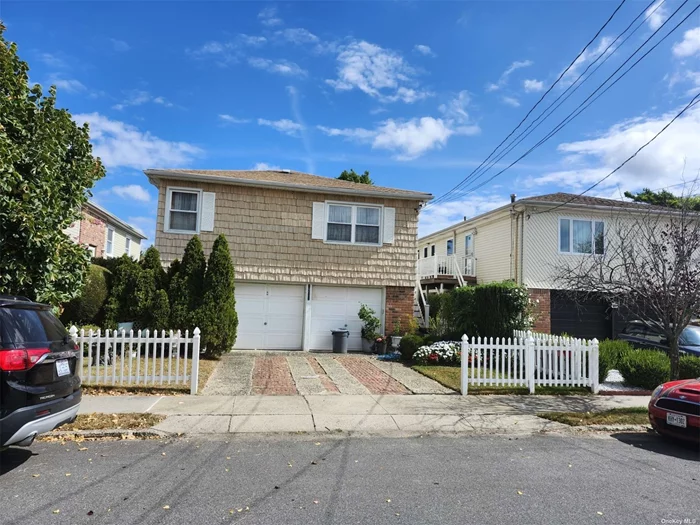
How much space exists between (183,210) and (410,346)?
317 inches

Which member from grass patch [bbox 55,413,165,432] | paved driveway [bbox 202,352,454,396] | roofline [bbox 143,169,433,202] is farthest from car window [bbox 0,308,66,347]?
roofline [bbox 143,169,433,202]

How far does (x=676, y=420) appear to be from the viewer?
609 cm

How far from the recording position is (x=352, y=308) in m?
15.5

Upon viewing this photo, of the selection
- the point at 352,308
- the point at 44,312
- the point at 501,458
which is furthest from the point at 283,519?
the point at 352,308

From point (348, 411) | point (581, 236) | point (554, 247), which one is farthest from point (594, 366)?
point (581, 236)

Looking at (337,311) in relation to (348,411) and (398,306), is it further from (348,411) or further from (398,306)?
(348,411)

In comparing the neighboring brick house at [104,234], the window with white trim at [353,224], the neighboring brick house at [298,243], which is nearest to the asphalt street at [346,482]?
the neighboring brick house at [298,243]

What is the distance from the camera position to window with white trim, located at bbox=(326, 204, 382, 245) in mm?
15406

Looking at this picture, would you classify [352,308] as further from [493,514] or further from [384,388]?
[493,514]

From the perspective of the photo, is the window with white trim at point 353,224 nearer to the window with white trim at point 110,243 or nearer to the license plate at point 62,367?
the license plate at point 62,367

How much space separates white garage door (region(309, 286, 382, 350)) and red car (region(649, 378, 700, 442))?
31.9 feet

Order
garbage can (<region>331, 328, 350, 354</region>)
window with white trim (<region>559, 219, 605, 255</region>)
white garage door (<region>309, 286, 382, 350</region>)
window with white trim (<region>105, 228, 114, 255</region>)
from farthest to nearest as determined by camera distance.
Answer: window with white trim (<region>105, 228, 114, 255</region>)
window with white trim (<region>559, 219, 605, 255</region>)
white garage door (<region>309, 286, 382, 350</region>)
garbage can (<region>331, 328, 350, 354</region>)

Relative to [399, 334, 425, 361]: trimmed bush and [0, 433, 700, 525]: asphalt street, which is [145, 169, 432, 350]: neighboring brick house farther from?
[0, 433, 700, 525]: asphalt street

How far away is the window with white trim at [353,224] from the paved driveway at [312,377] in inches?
161
